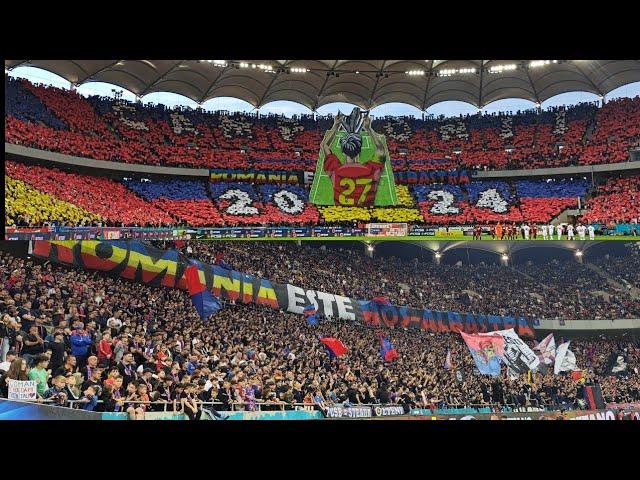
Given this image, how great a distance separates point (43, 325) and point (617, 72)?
48.0m

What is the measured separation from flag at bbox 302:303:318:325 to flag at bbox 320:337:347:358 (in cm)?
192

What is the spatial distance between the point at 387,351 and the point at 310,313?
14.7 ft

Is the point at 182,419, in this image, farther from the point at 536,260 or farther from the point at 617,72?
the point at 617,72

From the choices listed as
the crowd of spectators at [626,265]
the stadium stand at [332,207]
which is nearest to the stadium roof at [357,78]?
the stadium stand at [332,207]

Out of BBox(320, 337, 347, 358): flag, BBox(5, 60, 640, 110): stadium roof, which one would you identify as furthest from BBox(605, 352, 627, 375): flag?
BBox(5, 60, 640, 110): stadium roof

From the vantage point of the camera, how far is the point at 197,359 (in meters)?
18.2

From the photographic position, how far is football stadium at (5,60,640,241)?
127 feet

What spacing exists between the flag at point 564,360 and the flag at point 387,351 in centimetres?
874

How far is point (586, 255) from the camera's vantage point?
38.2 meters

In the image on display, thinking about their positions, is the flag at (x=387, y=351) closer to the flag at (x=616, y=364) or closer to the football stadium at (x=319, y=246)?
the football stadium at (x=319, y=246)

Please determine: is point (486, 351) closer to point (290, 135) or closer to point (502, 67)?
point (502, 67)

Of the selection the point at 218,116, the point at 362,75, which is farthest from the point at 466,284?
the point at 218,116

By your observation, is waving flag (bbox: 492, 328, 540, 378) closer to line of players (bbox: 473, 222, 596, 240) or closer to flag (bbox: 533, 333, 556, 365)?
flag (bbox: 533, 333, 556, 365)

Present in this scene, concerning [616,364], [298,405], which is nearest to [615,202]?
[616,364]
